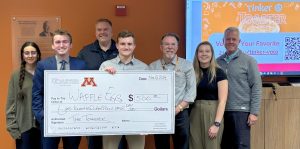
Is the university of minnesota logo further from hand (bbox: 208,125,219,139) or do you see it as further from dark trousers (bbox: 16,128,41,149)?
hand (bbox: 208,125,219,139)

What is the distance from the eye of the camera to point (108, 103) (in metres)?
2.71

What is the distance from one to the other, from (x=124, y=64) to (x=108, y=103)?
0.34 metres

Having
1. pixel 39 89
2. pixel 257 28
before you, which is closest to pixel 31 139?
pixel 39 89

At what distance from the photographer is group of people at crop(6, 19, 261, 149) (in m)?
2.70

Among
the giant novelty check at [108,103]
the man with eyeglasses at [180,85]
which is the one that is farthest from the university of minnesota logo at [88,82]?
the man with eyeglasses at [180,85]

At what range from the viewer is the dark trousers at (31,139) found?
117 inches

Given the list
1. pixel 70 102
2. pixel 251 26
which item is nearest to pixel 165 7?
pixel 251 26

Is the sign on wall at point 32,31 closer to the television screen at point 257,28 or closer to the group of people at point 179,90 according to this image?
the group of people at point 179,90

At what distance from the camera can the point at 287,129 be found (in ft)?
11.9

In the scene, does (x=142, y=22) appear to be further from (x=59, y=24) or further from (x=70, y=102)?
(x=70, y=102)

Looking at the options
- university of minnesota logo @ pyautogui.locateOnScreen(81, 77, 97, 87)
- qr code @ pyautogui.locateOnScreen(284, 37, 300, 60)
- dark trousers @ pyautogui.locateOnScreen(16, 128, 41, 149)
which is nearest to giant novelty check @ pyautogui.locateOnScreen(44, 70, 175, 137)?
university of minnesota logo @ pyautogui.locateOnScreen(81, 77, 97, 87)

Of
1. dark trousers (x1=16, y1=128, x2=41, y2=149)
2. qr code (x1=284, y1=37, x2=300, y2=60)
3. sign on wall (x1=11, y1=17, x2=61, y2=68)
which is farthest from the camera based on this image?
qr code (x1=284, y1=37, x2=300, y2=60)

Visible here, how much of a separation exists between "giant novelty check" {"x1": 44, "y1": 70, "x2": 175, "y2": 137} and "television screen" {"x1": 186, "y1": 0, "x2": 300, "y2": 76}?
1.02 m

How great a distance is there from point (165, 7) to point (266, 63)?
1.27 meters
